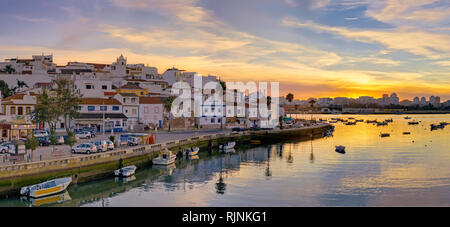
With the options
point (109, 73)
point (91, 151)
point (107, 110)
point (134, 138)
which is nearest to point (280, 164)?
point (134, 138)

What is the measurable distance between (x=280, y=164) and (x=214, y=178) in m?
18.1

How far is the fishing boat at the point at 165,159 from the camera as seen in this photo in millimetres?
58906

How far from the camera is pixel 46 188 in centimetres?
3825

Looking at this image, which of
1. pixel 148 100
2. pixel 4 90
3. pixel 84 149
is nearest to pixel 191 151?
pixel 84 149

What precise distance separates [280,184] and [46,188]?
2675 cm

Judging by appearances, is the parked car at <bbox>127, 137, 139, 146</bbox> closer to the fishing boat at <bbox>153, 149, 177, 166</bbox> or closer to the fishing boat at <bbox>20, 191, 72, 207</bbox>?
the fishing boat at <bbox>153, 149, 177, 166</bbox>

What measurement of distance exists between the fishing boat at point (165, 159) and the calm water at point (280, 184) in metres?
1.80

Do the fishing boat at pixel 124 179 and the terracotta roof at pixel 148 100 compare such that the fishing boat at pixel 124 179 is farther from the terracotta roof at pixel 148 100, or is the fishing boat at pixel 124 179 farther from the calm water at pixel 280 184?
the terracotta roof at pixel 148 100

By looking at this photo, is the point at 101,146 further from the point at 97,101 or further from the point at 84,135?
the point at 97,101

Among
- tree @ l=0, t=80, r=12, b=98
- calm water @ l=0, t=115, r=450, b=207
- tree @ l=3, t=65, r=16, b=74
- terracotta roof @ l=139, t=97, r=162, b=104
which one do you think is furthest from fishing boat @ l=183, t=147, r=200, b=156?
tree @ l=3, t=65, r=16, b=74

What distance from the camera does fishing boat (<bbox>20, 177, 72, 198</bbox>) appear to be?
37.2 metres

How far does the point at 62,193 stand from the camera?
132 ft

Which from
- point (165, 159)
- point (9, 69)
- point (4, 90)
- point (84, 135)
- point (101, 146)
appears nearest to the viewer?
point (101, 146)
